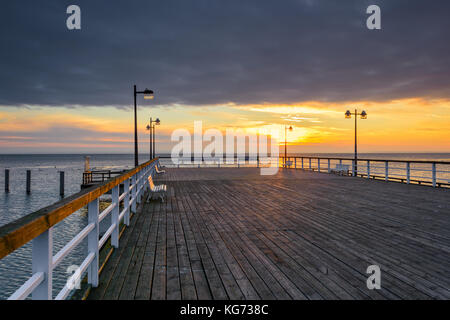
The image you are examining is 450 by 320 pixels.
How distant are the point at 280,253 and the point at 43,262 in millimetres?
3069

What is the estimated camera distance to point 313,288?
9.95 feet

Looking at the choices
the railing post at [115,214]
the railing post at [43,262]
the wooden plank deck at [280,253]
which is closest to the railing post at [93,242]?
the wooden plank deck at [280,253]

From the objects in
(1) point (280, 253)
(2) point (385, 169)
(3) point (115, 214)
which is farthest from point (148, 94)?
(2) point (385, 169)

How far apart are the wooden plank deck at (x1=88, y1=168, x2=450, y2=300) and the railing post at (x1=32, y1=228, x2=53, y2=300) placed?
1.22 metres

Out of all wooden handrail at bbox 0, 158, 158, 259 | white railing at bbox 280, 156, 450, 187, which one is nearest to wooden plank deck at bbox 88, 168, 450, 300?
wooden handrail at bbox 0, 158, 158, 259

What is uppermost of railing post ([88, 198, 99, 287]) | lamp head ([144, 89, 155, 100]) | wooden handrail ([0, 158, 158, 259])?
lamp head ([144, 89, 155, 100])

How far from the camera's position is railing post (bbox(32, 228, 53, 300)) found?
1.74 metres

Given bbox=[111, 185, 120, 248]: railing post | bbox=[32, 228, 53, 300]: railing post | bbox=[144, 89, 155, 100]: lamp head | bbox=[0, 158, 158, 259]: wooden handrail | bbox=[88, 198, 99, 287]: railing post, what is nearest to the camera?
bbox=[0, 158, 158, 259]: wooden handrail

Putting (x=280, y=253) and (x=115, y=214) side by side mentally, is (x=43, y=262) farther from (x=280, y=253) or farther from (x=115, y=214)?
(x=280, y=253)

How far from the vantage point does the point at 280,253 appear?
416 centimetres

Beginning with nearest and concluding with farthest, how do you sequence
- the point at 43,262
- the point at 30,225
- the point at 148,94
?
the point at 30,225 < the point at 43,262 < the point at 148,94

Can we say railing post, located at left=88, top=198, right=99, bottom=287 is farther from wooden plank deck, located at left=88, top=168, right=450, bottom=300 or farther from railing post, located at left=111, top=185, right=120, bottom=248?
railing post, located at left=111, top=185, right=120, bottom=248

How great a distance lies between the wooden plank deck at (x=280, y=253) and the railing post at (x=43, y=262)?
1.22 meters
